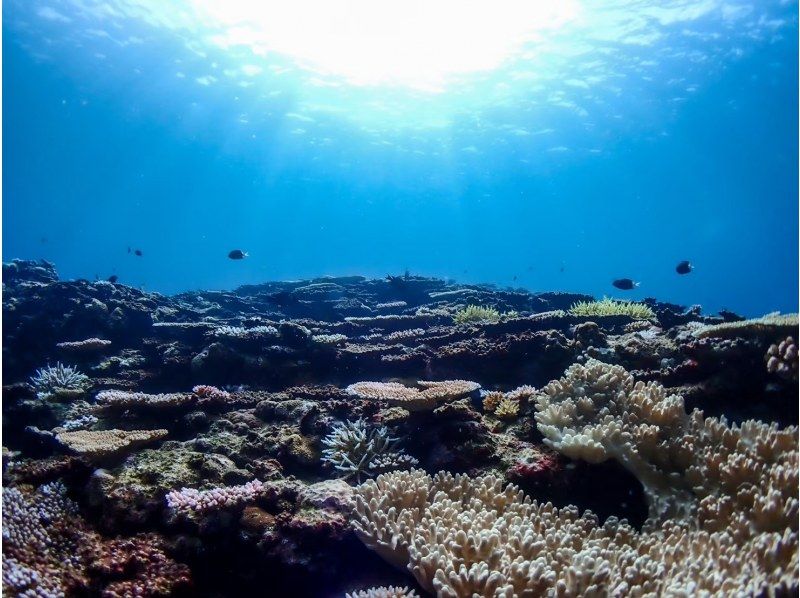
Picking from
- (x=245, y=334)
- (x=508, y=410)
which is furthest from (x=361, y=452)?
(x=245, y=334)

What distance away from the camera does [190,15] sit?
27391mm

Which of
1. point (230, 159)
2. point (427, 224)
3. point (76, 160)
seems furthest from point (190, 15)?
point (427, 224)

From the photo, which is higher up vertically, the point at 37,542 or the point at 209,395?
the point at 209,395

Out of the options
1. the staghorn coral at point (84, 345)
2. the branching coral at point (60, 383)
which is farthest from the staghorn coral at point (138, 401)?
the staghorn coral at point (84, 345)

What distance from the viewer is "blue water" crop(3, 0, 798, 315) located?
2889 centimetres

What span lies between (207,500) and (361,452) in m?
1.69

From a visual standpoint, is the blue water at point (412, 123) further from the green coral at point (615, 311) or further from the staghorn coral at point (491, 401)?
the staghorn coral at point (491, 401)

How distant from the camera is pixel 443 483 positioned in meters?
4.17

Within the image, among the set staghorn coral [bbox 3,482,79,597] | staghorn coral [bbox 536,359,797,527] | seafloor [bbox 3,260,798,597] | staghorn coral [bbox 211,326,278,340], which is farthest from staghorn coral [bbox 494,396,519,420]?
staghorn coral [bbox 211,326,278,340]

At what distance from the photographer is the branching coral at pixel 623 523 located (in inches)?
107

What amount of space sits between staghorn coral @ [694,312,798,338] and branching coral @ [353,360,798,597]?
1.21m

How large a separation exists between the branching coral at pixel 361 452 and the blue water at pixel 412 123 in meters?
8.34

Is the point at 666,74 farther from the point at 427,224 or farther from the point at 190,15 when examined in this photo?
the point at 427,224

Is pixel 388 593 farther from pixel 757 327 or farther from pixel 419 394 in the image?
pixel 757 327
